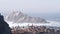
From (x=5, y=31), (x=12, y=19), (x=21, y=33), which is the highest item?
(x=5, y=31)

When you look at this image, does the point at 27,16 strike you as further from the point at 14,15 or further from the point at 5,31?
the point at 5,31

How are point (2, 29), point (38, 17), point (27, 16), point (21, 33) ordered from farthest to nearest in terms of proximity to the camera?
point (38, 17) → point (27, 16) → point (21, 33) → point (2, 29)

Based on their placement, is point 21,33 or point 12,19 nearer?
point 21,33

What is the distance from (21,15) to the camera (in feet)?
158

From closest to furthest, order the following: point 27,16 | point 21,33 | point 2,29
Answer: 1. point 2,29
2. point 21,33
3. point 27,16

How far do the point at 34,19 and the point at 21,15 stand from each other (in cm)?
309

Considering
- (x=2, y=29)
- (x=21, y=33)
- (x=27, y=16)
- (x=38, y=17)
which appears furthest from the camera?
(x=38, y=17)

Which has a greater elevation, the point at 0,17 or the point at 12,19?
the point at 0,17

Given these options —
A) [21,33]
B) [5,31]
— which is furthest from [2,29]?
[21,33]

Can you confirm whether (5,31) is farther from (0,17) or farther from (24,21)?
(24,21)

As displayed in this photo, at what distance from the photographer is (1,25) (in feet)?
30.2

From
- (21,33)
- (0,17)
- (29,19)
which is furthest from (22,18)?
(0,17)

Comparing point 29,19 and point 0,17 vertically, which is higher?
point 0,17

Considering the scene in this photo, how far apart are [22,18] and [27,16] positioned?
3.66 m
